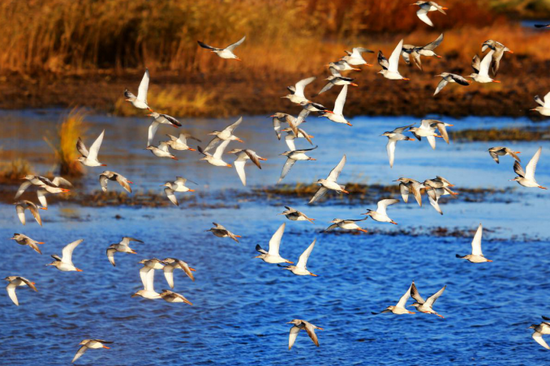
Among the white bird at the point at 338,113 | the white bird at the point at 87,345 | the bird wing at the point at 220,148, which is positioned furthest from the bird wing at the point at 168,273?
the white bird at the point at 338,113

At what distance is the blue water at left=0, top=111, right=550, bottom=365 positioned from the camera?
880cm

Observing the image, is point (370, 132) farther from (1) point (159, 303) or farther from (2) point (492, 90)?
(1) point (159, 303)

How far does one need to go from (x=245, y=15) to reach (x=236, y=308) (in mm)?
17998

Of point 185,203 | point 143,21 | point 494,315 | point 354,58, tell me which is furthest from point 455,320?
point 143,21

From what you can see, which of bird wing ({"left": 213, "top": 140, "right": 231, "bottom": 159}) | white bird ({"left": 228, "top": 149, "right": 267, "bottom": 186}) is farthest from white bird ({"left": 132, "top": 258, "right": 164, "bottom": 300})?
bird wing ({"left": 213, "top": 140, "right": 231, "bottom": 159})

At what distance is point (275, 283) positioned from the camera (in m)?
10.6

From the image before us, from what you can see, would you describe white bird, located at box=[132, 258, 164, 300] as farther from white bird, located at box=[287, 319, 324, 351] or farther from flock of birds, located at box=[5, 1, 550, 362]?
white bird, located at box=[287, 319, 324, 351]

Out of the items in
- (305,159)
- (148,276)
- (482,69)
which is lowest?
(148,276)

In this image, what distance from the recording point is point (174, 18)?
25406 millimetres

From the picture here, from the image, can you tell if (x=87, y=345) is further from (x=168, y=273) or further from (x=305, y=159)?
(x=305, y=159)

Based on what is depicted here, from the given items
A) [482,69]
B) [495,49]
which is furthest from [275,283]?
[495,49]

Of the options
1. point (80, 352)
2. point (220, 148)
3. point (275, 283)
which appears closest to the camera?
point (80, 352)

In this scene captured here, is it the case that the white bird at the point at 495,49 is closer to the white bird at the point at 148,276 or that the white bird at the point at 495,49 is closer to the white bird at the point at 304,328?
the white bird at the point at 304,328

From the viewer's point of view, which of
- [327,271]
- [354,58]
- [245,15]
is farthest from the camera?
[245,15]
